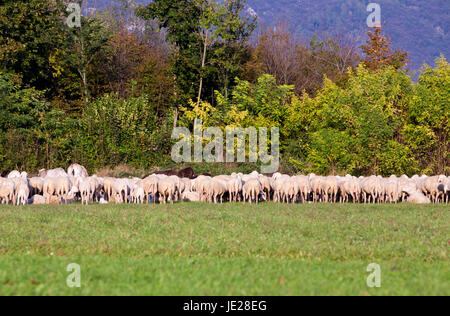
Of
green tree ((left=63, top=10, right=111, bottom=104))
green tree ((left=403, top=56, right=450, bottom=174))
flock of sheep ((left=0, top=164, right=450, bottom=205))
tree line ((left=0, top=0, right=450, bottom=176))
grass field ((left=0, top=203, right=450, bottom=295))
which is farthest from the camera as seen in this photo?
green tree ((left=63, top=10, right=111, bottom=104))

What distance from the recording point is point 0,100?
106 feet

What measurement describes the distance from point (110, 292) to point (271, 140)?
29356mm

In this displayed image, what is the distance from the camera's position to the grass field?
7680mm

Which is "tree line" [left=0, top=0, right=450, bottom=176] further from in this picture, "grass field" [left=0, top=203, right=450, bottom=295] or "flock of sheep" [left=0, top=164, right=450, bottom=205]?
"grass field" [left=0, top=203, right=450, bottom=295]

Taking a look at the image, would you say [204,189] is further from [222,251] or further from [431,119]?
[431,119]

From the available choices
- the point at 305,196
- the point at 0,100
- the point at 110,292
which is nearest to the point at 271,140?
the point at 305,196

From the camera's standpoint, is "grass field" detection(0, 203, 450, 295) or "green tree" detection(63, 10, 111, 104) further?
"green tree" detection(63, 10, 111, 104)

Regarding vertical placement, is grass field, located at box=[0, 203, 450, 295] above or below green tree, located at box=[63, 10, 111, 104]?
below

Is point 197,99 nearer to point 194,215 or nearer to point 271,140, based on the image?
point 271,140

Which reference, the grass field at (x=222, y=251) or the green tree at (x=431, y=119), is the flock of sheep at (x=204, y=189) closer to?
the grass field at (x=222, y=251)

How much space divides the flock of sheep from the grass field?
11.8 ft

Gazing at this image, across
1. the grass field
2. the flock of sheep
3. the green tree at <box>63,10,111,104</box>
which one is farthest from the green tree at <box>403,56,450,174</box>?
the green tree at <box>63,10,111,104</box>

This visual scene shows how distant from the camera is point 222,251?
35.0 ft

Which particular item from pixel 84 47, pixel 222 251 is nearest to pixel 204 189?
pixel 222 251
